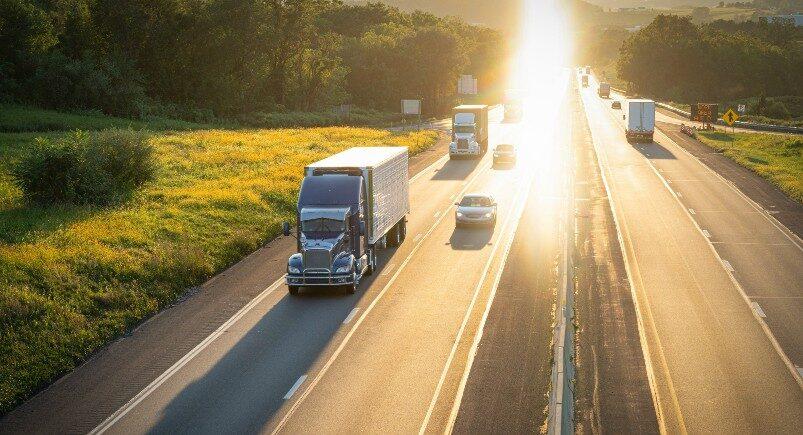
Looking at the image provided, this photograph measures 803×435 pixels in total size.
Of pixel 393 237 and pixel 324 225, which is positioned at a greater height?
pixel 324 225

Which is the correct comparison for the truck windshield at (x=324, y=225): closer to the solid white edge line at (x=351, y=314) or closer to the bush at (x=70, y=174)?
the solid white edge line at (x=351, y=314)

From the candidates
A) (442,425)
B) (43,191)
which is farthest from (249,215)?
(442,425)

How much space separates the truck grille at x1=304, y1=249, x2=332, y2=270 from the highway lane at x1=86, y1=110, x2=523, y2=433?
1.19 m

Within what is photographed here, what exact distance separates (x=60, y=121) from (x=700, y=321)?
6405 centimetres

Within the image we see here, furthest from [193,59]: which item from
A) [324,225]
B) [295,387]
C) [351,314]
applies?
[295,387]

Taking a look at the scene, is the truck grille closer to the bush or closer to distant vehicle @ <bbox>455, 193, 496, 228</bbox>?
distant vehicle @ <bbox>455, 193, 496, 228</bbox>

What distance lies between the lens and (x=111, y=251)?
3172 centimetres

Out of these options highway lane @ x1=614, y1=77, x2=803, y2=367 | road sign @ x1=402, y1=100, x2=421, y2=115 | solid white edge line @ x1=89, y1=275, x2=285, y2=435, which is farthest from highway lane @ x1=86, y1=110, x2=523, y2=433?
road sign @ x1=402, y1=100, x2=421, y2=115

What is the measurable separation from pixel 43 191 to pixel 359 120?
260ft

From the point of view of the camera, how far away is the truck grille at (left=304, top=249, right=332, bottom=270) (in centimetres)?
2848

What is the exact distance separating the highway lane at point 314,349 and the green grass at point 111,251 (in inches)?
141

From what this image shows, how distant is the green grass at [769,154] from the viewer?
2216 inches

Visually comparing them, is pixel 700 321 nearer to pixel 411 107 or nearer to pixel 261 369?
pixel 261 369

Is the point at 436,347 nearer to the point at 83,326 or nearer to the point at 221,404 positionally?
the point at 221,404
